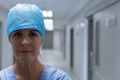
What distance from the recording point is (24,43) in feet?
2.53

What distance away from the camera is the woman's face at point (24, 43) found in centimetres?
78

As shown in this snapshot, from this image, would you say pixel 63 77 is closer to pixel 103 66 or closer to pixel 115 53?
pixel 115 53

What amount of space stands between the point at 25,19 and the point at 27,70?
0.63 feet

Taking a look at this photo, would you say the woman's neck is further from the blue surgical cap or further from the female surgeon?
the blue surgical cap

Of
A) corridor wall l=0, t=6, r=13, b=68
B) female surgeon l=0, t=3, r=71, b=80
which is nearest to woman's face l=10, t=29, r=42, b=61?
female surgeon l=0, t=3, r=71, b=80

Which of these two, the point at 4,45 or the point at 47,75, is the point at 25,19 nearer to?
the point at 47,75

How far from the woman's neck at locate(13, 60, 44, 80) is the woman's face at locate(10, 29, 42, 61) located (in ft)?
0.16

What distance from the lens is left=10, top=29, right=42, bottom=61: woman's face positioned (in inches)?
30.7

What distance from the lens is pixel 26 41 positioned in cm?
78

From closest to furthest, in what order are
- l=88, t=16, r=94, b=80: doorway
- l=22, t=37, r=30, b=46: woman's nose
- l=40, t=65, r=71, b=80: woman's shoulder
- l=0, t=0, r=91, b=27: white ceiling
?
l=22, t=37, r=30, b=46: woman's nose → l=40, t=65, r=71, b=80: woman's shoulder → l=0, t=0, r=91, b=27: white ceiling → l=88, t=16, r=94, b=80: doorway

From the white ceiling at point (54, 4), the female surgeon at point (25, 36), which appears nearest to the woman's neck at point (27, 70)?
the female surgeon at point (25, 36)

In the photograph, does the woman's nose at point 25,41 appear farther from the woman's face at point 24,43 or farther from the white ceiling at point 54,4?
the white ceiling at point 54,4

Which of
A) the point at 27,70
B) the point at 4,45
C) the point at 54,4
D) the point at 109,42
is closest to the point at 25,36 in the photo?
the point at 27,70

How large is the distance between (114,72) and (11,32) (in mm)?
2649
